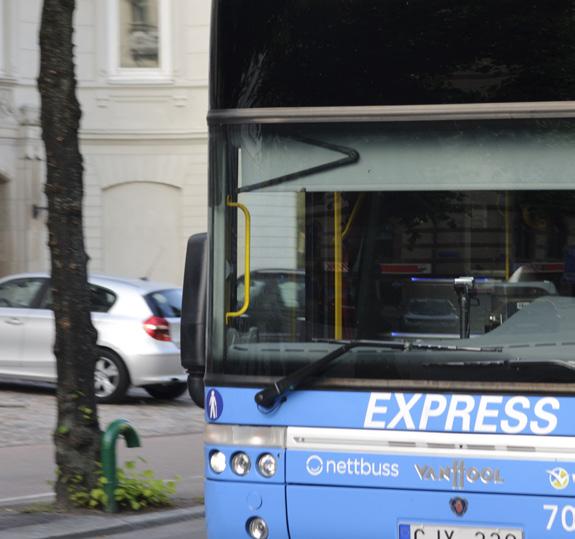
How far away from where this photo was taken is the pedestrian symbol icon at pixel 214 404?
521 cm

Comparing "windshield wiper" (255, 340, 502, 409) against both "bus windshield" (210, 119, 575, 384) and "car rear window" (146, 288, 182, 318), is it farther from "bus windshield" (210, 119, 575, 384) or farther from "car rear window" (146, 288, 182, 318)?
"car rear window" (146, 288, 182, 318)

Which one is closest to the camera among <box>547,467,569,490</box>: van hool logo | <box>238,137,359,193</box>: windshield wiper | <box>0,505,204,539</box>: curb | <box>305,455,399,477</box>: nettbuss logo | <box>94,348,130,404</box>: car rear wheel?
<box>547,467,569,490</box>: van hool logo

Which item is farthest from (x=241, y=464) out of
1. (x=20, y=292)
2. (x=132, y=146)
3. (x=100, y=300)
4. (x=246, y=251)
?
(x=132, y=146)

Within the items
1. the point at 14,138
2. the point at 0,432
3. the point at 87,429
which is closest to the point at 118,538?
the point at 87,429

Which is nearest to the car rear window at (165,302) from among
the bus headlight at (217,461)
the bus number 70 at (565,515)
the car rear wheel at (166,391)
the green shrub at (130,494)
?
A: the car rear wheel at (166,391)

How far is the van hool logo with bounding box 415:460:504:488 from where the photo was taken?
4855 millimetres

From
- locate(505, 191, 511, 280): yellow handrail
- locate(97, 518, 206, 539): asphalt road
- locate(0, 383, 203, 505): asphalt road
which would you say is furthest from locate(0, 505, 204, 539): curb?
locate(505, 191, 511, 280): yellow handrail

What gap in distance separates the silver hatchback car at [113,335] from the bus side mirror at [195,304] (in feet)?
29.6

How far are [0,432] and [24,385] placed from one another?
3656 millimetres

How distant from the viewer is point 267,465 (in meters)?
5.16

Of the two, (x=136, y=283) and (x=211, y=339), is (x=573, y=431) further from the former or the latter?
(x=136, y=283)

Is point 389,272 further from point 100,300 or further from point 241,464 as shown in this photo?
point 100,300

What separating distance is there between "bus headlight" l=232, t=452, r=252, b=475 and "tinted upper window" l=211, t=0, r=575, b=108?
1.44 meters

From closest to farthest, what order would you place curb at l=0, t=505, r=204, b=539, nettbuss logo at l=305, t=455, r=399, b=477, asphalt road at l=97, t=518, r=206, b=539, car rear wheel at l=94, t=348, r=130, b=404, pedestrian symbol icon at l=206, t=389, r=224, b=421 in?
nettbuss logo at l=305, t=455, r=399, b=477 → pedestrian symbol icon at l=206, t=389, r=224, b=421 → curb at l=0, t=505, r=204, b=539 → asphalt road at l=97, t=518, r=206, b=539 → car rear wheel at l=94, t=348, r=130, b=404
